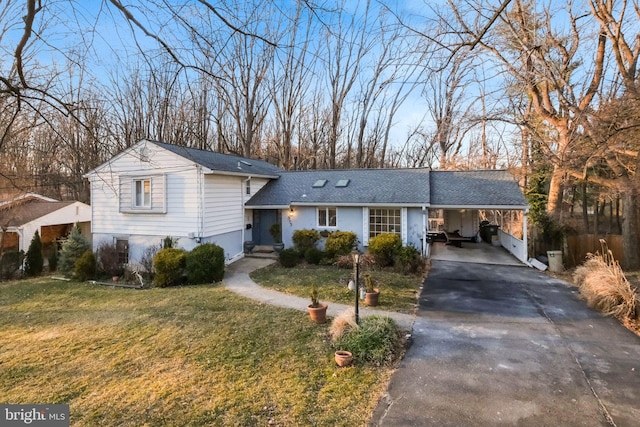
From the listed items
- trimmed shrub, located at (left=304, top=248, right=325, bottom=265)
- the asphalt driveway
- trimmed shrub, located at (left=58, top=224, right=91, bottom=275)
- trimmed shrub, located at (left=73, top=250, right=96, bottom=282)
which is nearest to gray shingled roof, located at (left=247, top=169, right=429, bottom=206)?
trimmed shrub, located at (left=304, top=248, right=325, bottom=265)

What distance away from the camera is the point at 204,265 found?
38.2 feet

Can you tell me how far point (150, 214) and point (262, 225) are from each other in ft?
16.9

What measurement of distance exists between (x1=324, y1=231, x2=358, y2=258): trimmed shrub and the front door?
13.0ft

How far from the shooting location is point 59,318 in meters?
8.34

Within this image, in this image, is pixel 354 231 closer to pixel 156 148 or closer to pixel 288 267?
pixel 288 267

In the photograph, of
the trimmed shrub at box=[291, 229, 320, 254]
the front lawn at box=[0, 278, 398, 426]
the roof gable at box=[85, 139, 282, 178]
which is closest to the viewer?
the front lawn at box=[0, 278, 398, 426]

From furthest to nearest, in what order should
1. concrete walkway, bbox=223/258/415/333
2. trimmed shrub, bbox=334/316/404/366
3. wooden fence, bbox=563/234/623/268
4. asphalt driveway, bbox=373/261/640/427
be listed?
wooden fence, bbox=563/234/623/268 < concrete walkway, bbox=223/258/415/333 < trimmed shrub, bbox=334/316/404/366 < asphalt driveway, bbox=373/261/640/427

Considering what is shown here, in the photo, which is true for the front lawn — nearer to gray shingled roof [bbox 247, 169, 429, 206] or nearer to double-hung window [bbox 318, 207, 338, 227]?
double-hung window [bbox 318, 207, 338, 227]

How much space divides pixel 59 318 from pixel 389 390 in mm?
8244

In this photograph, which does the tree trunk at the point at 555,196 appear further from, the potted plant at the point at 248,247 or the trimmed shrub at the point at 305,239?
the potted plant at the point at 248,247

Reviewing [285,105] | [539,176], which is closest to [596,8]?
[539,176]

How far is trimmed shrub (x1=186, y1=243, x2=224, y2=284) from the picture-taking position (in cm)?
1164

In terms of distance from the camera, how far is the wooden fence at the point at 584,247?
13.4 m

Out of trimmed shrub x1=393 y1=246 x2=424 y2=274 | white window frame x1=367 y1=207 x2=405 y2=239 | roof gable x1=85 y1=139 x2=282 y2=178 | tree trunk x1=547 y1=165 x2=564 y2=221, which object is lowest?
trimmed shrub x1=393 y1=246 x2=424 y2=274
